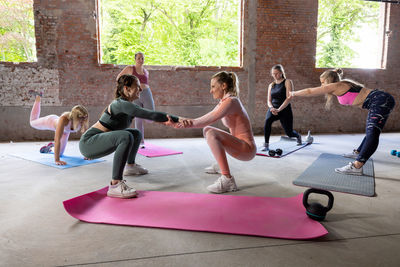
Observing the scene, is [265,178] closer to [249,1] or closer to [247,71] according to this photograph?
[247,71]

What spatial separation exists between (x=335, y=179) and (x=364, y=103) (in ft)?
3.40

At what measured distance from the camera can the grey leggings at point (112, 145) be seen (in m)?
2.46

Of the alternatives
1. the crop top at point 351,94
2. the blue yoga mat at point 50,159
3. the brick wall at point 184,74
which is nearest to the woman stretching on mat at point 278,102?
the crop top at point 351,94

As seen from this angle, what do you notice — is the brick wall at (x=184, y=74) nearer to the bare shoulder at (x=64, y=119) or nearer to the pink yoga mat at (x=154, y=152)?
the pink yoga mat at (x=154, y=152)

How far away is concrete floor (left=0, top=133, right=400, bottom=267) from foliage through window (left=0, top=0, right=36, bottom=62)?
341 inches

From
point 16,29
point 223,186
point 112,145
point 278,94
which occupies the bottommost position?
point 223,186

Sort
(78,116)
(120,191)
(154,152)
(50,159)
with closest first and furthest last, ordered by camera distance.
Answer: (120,191)
(78,116)
(50,159)
(154,152)

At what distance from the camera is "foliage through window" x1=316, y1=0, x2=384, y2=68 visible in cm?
1181

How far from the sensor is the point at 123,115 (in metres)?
2.74

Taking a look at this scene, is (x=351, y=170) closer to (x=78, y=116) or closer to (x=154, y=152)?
(x=154, y=152)

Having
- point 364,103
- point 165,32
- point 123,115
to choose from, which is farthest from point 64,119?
point 165,32

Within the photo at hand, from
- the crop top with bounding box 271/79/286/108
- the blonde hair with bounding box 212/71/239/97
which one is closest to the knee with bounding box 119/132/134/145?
the blonde hair with bounding box 212/71/239/97

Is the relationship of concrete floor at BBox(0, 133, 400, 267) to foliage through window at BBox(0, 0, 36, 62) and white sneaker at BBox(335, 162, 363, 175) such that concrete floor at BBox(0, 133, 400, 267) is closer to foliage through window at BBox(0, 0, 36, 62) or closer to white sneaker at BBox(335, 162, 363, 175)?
white sneaker at BBox(335, 162, 363, 175)

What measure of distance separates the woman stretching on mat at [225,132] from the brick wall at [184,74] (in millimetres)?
3809
